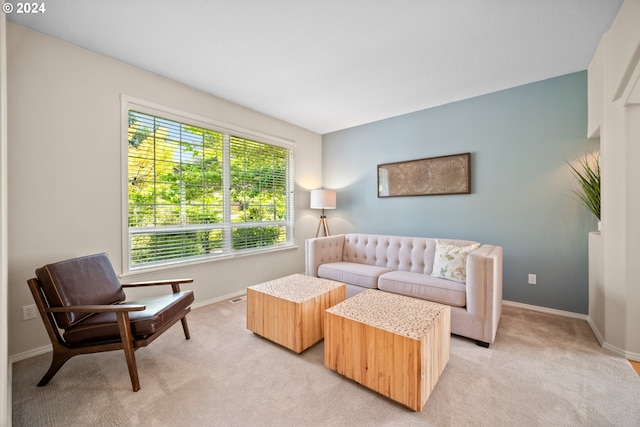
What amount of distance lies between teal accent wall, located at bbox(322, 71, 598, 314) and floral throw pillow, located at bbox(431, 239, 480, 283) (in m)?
0.71

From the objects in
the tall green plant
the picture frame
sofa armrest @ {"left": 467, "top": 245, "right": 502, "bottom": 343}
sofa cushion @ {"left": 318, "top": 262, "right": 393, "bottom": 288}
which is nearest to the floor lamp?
the picture frame

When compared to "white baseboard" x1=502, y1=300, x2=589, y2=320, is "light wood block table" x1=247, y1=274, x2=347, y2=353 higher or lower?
higher

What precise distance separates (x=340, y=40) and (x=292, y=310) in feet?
7.47

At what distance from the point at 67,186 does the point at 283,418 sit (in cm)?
253

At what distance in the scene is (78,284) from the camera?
196 centimetres

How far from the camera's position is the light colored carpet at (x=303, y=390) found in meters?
1.47

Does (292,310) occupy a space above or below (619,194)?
below

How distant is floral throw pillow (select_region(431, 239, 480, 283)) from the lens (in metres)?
2.61

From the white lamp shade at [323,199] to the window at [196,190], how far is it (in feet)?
1.72

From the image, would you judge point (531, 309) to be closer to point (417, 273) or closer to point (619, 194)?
point (417, 273)

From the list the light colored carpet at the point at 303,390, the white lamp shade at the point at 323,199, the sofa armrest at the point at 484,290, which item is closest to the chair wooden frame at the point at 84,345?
the light colored carpet at the point at 303,390

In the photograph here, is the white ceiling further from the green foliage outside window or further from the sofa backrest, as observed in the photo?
the sofa backrest

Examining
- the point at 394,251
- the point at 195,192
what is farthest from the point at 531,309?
the point at 195,192

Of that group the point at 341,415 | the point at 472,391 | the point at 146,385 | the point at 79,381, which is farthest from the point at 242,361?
the point at 472,391
